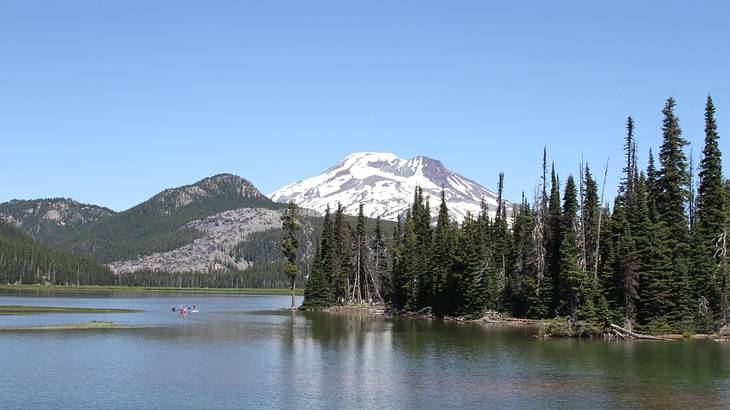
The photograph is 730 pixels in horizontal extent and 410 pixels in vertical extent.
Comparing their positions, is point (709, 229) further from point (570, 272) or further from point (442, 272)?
point (442, 272)

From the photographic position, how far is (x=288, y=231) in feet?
502

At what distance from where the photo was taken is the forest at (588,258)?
89062 millimetres

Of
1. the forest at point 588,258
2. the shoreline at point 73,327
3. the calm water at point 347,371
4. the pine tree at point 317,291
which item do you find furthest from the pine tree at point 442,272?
the shoreline at point 73,327

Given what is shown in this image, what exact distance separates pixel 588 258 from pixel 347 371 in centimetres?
5764

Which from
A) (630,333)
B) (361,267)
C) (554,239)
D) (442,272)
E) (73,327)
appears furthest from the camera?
(361,267)

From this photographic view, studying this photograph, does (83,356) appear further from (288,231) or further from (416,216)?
(416,216)

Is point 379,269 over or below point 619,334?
over

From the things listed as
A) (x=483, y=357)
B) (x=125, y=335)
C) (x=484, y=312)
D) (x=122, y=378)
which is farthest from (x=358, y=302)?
(x=122, y=378)

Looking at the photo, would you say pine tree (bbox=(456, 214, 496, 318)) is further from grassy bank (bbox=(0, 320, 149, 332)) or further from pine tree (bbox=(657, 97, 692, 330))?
grassy bank (bbox=(0, 320, 149, 332))

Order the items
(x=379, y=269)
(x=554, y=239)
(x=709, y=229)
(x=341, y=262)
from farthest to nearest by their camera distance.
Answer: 1. (x=379, y=269)
2. (x=341, y=262)
3. (x=554, y=239)
4. (x=709, y=229)

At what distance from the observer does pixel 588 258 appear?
105 m

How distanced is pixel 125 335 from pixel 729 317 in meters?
69.7

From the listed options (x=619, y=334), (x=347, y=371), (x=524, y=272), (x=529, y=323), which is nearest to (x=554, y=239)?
(x=524, y=272)

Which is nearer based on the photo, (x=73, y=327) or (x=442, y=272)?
(x=73, y=327)
